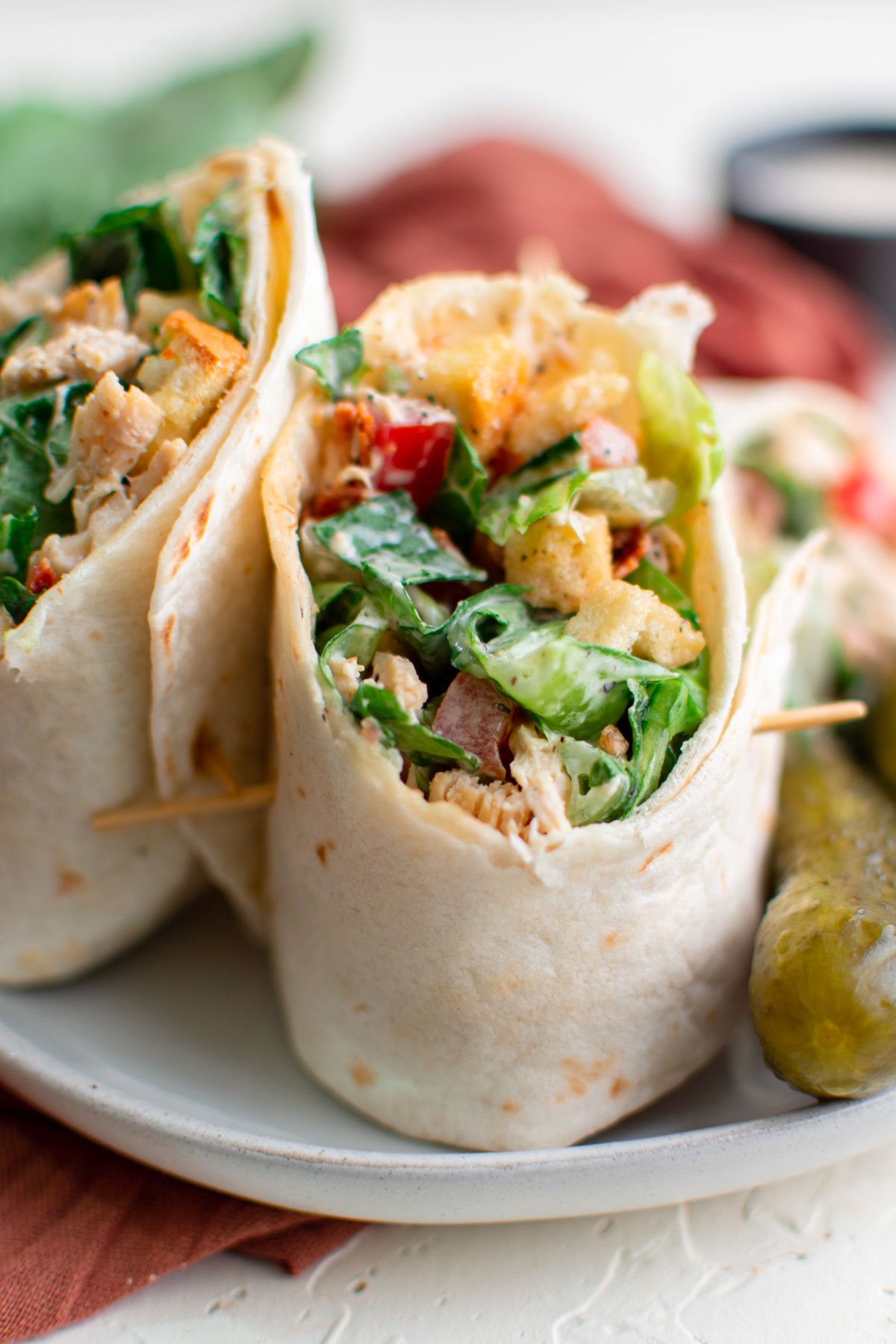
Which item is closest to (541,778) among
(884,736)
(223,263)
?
(223,263)

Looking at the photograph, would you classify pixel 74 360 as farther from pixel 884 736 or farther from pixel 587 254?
pixel 587 254

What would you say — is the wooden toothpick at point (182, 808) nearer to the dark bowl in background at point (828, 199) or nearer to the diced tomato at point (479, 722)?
the diced tomato at point (479, 722)

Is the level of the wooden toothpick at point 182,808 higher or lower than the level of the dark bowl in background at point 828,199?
higher

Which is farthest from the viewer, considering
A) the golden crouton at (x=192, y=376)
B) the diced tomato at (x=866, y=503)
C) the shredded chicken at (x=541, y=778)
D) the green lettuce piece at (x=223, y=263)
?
the diced tomato at (x=866, y=503)

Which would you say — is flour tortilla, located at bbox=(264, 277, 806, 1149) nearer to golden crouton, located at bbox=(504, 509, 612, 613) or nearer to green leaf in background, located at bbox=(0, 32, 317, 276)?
golden crouton, located at bbox=(504, 509, 612, 613)

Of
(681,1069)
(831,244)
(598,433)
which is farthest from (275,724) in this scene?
(831,244)

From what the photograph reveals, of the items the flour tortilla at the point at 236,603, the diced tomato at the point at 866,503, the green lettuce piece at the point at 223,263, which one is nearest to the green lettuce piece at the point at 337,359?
the flour tortilla at the point at 236,603

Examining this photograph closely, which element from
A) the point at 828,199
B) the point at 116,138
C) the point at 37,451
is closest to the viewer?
the point at 37,451

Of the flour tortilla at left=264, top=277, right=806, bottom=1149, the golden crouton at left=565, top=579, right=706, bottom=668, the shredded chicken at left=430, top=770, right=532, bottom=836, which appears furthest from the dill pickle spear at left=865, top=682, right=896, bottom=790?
the shredded chicken at left=430, top=770, right=532, bottom=836

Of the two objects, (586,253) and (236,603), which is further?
(586,253)
